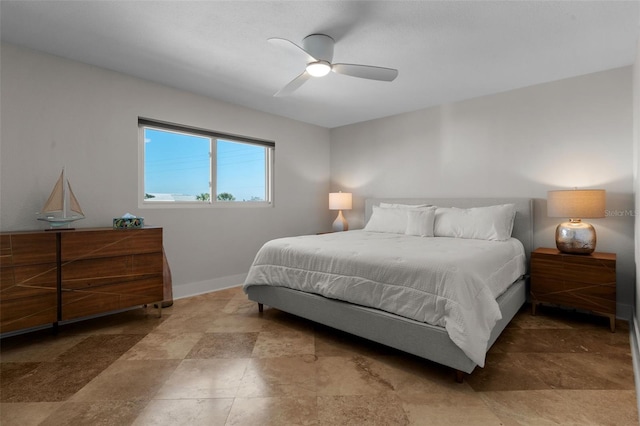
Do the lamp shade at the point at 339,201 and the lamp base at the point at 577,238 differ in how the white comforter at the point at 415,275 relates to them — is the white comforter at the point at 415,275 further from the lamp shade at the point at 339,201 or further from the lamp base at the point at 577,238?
the lamp shade at the point at 339,201

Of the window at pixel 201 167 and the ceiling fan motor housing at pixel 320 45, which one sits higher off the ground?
the ceiling fan motor housing at pixel 320 45

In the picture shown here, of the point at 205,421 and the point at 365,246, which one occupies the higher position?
the point at 365,246

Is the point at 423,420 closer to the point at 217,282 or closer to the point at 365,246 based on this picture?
the point at 365,246

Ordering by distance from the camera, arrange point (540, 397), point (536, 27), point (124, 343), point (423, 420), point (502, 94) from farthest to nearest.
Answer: point (502, 94), point (124, 343), point (536, 27), point (540, 397), point (423, 420)

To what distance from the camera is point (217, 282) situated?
12.8 ft

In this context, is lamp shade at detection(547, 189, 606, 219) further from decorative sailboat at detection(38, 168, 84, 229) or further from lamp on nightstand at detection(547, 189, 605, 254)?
decorative sailboat at detection(38, 168, 84, 229)

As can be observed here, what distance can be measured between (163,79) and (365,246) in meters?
2.69

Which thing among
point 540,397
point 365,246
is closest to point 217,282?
point 365,246

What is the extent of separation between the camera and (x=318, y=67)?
2412 mm

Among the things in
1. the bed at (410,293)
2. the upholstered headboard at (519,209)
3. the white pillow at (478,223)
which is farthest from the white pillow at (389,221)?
the upholstered headboard at (519,209)

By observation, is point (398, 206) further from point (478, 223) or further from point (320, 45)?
point (320, 45)

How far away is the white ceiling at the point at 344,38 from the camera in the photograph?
2057 millimetres

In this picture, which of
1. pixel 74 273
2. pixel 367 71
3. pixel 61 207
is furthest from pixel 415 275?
pixel 61 207

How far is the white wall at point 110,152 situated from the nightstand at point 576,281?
3.16 meters
